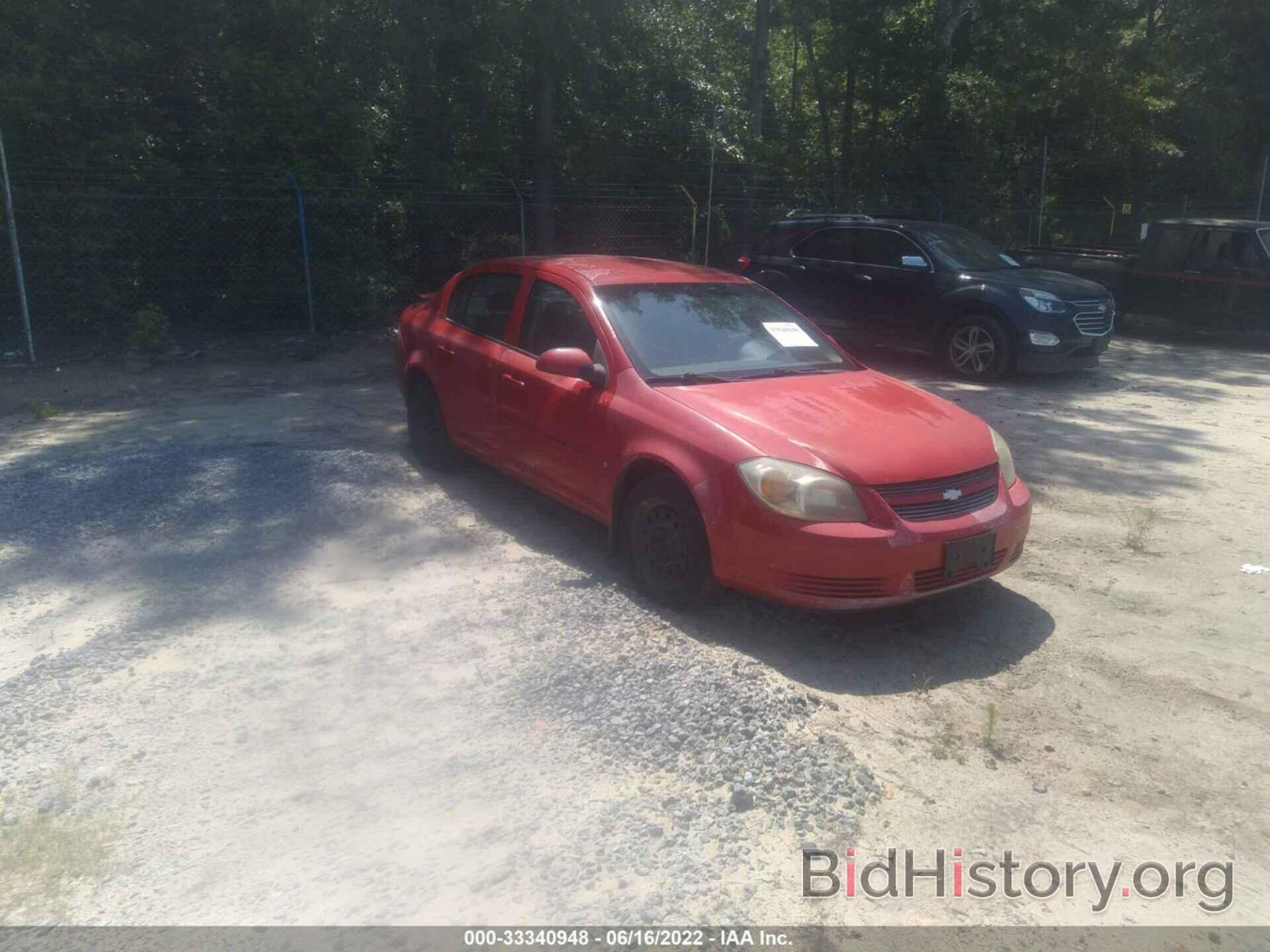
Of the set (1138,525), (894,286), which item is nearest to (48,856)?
(1138,525)

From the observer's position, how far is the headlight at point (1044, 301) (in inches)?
434

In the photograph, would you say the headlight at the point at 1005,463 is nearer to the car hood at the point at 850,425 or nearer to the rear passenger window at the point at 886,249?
the car hood at the point at 850,425

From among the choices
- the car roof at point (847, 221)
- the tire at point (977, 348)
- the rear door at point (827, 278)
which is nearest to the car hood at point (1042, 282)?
the tire at point (977, 348)

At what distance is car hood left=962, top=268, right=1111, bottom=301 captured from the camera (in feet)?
37.0

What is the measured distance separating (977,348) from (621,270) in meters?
6.03

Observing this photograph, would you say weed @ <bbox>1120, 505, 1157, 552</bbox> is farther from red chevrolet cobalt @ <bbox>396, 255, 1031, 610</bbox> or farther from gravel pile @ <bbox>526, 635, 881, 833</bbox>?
gravel pile @ <bbox>526, 635, 881, 833</bbox>

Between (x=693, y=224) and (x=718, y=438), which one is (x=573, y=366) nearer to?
(x=718, y=438)

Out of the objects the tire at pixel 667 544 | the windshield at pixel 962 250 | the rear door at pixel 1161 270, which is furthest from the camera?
the rear door at pixel 1161 270

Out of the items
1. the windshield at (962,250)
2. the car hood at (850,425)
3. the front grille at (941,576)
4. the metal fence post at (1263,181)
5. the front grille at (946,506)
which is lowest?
the front grille at (941,576)

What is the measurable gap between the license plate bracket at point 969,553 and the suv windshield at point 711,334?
4.99 feet

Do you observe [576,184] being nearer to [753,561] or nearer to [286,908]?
[753,561]

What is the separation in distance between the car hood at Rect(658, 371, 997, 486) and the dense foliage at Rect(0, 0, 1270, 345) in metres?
9.60

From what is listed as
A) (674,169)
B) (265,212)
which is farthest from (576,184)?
(265,212)

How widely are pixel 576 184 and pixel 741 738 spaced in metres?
13.2
